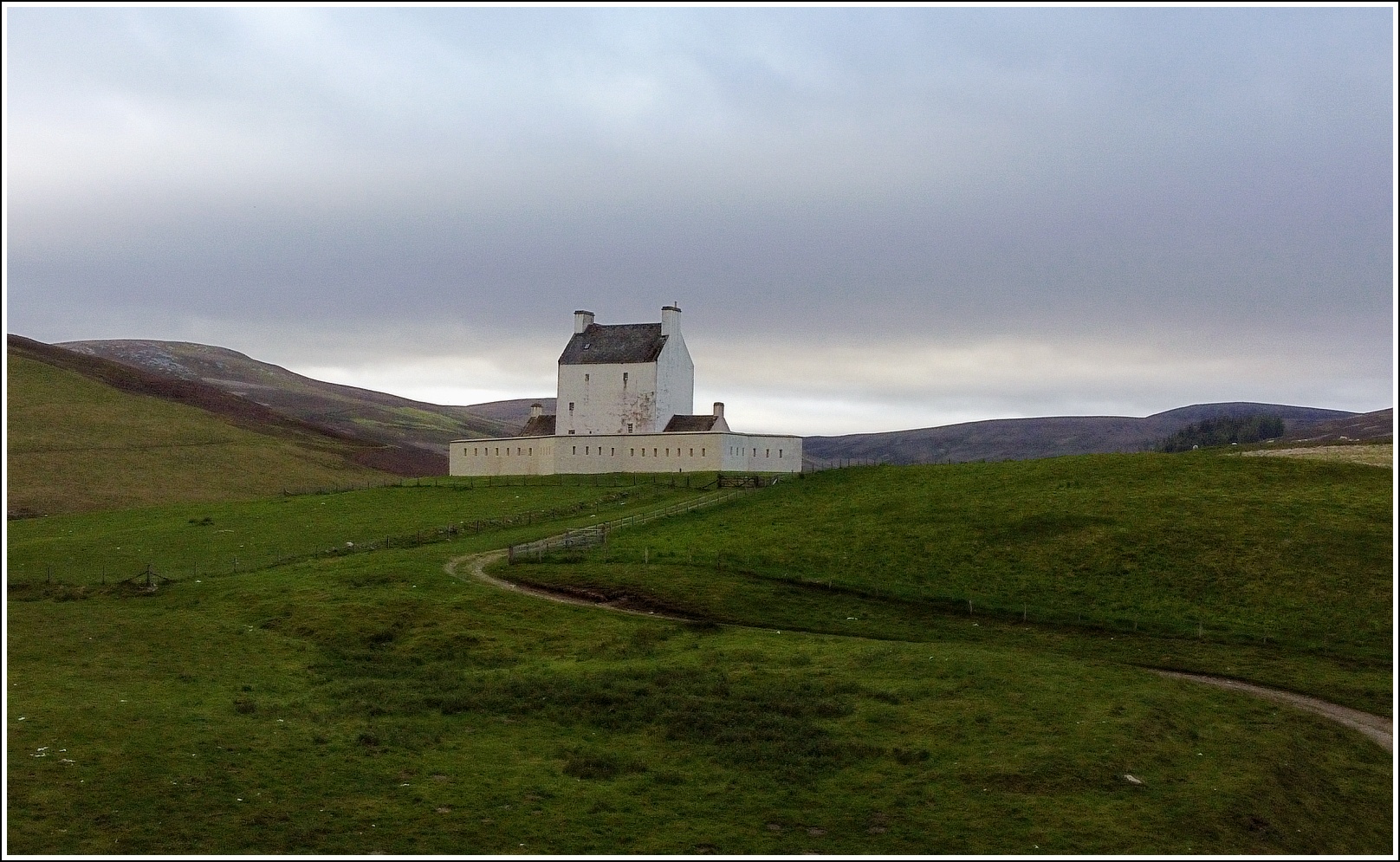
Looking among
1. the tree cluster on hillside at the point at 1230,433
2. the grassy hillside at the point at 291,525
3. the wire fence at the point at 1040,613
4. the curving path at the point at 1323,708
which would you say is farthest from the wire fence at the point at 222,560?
the tree cluster on hillside at the point at 1230,433

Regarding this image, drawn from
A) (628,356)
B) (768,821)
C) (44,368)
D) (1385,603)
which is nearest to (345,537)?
(628,356)

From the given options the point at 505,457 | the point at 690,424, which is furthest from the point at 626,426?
the point at 505,457

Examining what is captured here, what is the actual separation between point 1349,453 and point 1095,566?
2684cm

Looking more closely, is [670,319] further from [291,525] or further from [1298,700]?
[1298,700]

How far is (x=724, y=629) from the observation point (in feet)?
118

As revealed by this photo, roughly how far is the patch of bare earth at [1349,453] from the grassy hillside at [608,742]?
33192mm

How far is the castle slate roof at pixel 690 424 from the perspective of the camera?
8313 cm

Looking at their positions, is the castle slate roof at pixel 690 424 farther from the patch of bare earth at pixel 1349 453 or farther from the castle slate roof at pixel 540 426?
the patch of bare earth at pixel 1349 453

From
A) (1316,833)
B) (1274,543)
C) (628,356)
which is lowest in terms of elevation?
(1316,833)

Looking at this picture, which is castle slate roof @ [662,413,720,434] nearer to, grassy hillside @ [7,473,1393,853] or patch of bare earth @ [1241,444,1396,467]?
patch of bare earth @ [1241,444,1396,467]

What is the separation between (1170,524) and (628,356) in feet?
156

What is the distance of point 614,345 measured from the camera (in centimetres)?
8750

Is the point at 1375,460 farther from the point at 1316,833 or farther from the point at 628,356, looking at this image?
the point at 628,356

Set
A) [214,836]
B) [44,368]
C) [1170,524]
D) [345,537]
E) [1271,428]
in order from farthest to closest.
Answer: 1. [1271,428]
2. [44,368]
3. [345,537]
4. [1170,524]
5. [214,836]
